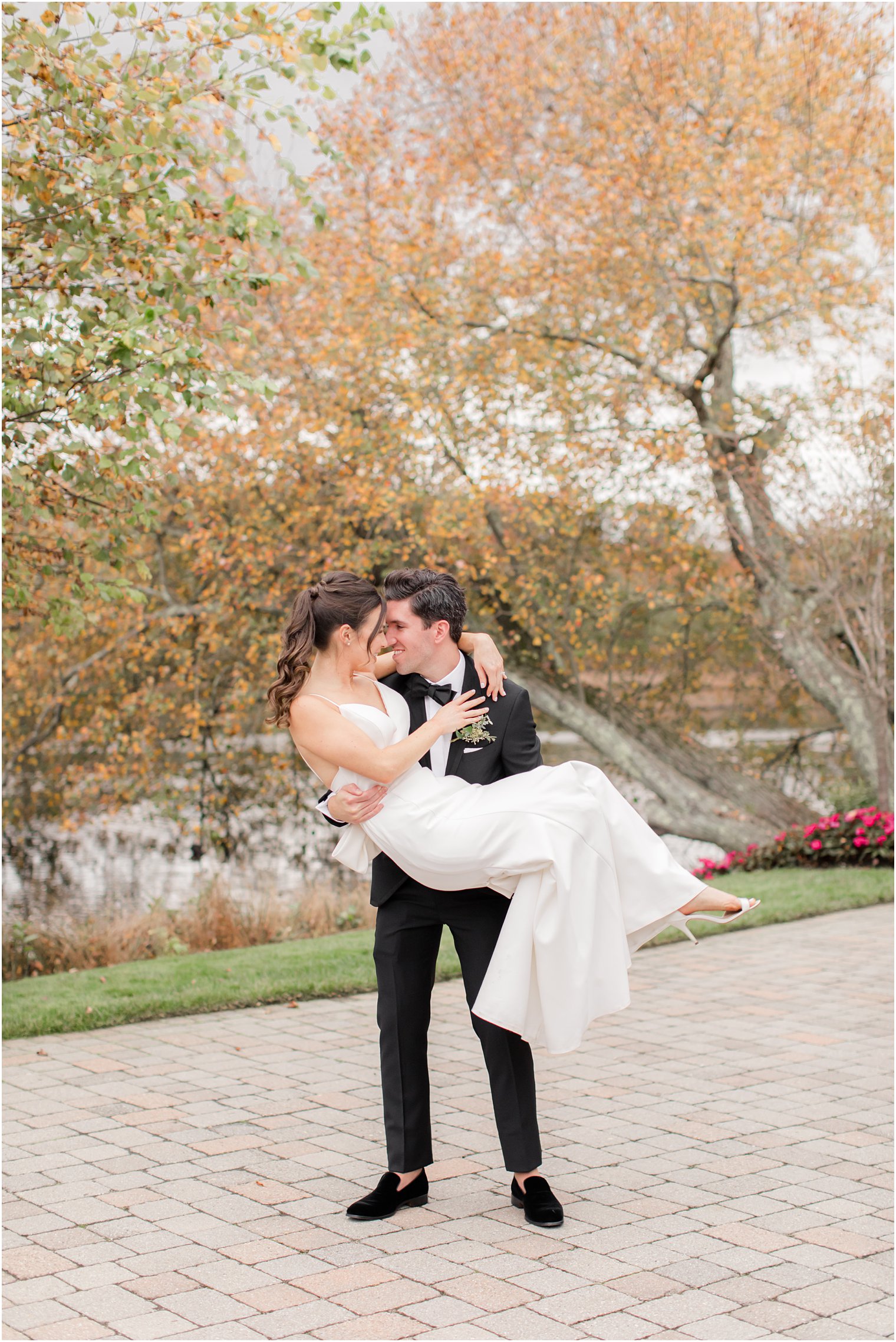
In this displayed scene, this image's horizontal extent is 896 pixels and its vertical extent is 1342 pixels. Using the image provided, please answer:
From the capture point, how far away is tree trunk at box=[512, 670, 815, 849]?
15.4 m

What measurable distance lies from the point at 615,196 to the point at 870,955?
29.8 feet

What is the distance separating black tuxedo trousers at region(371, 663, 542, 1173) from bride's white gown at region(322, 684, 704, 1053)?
11 centimetres

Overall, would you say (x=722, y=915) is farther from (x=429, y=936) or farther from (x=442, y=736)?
(x=442, y=736)

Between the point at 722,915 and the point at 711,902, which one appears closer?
the point at 711,902

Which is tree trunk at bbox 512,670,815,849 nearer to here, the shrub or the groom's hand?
the shrub

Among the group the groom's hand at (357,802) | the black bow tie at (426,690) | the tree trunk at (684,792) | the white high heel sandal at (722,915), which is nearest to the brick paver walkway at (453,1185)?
the white high heel sandal at (722,915)

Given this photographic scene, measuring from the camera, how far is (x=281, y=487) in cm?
1438

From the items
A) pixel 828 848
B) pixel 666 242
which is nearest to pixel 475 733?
pixel 828 848

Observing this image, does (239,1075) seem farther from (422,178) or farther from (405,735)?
(422,178)

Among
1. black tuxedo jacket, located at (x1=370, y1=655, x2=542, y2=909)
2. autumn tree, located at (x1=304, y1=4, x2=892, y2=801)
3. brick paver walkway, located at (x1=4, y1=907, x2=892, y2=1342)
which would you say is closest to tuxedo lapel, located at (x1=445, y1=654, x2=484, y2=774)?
black tuxedo jacket, located at (x1=370, y1=655, x2=542, y2=909)

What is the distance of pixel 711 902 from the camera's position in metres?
3.96

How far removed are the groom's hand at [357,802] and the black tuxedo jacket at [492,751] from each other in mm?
257

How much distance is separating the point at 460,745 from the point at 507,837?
0.42m

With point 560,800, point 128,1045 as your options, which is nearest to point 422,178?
point 128,1045
